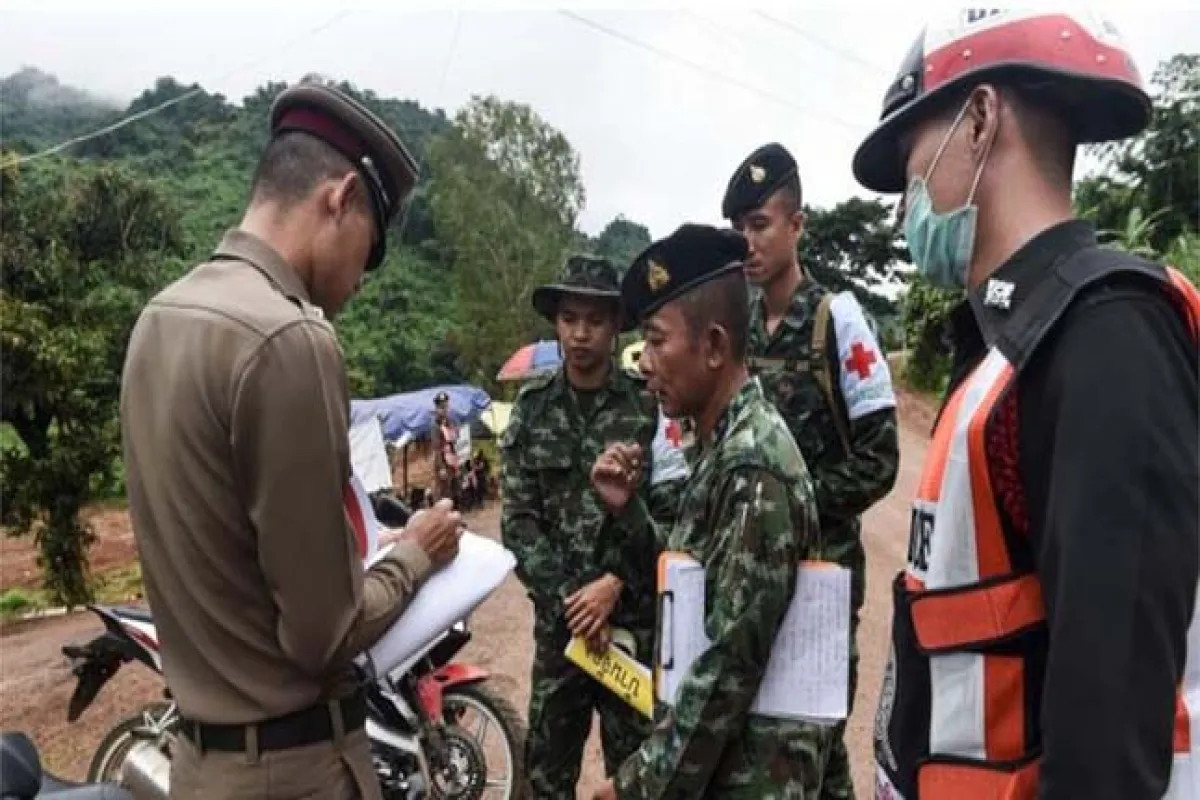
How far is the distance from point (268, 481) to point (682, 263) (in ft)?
3.40

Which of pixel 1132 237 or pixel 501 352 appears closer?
pixel 1132 237

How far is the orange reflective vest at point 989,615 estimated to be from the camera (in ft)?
3.60

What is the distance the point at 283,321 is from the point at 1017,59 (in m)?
1.16

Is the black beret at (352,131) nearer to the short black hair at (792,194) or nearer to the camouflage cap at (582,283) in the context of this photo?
the camouflage cap at (582,283)

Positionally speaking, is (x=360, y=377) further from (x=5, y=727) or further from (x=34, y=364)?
(x=5, y=727)

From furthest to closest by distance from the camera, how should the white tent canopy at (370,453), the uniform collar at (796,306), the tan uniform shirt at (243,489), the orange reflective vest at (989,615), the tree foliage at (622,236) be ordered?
1. the tree foliage at (622,236)
2. the white tent canopy at (370,453)
3. the uniform collar at (796,306)
4. the tan uniform shirt at (243,489)
5. the orange reflective vest at (989,615)

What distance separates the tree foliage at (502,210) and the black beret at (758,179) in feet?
95.0

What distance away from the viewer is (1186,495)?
996mm

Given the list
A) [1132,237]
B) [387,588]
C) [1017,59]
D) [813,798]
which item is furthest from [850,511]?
[1132,237]

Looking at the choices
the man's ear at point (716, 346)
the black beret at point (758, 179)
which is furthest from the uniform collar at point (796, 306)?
the man's ear at point (716, 346)

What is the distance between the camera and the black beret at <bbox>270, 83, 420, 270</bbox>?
5.92ft

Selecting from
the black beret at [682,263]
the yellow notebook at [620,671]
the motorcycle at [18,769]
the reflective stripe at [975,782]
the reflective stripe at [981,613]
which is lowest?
the motorcycle at [18,769]

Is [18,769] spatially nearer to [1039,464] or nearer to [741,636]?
[741,636]

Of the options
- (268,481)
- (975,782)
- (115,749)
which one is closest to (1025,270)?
(975,782)
